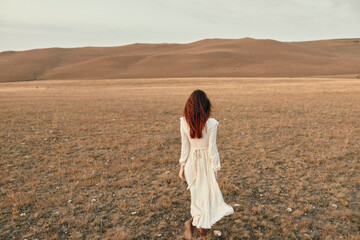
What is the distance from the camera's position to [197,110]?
359cm

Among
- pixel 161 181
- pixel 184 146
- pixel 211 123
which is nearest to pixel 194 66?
pixel 161 181

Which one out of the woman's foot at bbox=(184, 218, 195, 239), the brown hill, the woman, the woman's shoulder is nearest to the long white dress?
the woman

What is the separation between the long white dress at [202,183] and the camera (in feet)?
13.0

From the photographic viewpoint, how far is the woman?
149 inches

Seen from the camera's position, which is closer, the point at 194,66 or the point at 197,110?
the point at 197,110

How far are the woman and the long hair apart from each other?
0.04m

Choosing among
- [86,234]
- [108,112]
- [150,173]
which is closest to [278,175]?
[150,173]

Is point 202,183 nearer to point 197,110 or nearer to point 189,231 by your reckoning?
point 189,231

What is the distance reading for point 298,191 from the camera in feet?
18.4

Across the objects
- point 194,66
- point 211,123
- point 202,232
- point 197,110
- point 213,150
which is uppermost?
point 194,66

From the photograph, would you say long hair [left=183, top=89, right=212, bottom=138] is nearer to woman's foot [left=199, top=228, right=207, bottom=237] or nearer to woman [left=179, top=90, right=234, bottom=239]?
woman [left=179, top=90, right=234, bottom=239]

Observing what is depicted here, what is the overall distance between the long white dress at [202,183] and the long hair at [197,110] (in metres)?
0.29

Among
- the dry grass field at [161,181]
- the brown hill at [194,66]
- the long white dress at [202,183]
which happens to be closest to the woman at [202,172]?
the long white dress at [202,183]

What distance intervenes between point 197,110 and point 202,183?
1.34 metres
